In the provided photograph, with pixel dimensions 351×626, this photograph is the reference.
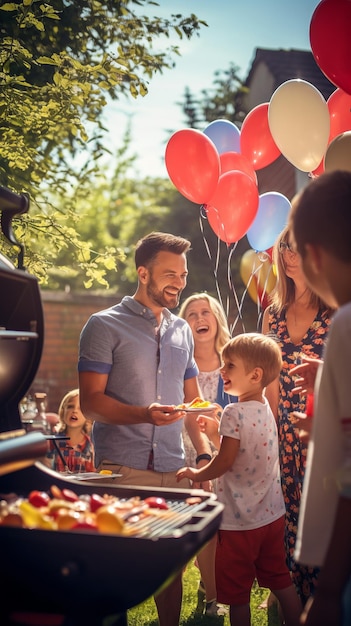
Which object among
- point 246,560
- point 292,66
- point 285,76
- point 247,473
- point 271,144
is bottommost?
point 246,560

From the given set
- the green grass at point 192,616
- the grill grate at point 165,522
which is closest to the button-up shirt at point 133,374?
the green grass at point 192,616

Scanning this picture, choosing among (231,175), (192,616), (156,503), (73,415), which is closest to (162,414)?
(156,503)

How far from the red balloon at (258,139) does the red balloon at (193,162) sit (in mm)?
499

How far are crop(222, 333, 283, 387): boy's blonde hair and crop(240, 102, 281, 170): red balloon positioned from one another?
184 cm

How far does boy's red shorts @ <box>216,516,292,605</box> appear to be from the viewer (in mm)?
3195

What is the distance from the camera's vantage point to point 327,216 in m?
1.73

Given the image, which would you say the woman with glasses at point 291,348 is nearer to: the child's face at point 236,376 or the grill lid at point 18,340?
the child's face at point 236,376

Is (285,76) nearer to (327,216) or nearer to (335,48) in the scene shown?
(335,48)

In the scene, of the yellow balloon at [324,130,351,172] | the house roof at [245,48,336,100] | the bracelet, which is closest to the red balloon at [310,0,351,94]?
the yellow balloon at [324,130,351,172]

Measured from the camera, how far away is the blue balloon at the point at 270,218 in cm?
484

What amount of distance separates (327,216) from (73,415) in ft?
13.9

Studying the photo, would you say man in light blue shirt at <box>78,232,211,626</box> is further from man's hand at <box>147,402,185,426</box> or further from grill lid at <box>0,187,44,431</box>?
grill lid at <box>0,187,44,431</box>

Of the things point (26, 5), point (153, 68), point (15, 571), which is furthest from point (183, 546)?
point (153, 68)

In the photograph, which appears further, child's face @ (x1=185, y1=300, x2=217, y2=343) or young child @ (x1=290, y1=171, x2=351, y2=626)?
child's face @ (x1=185, y1=300, x2=217, y2=343)
